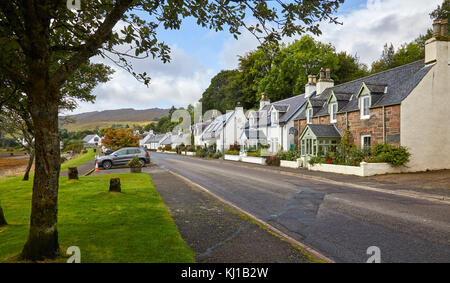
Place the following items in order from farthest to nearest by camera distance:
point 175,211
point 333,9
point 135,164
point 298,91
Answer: point 298,91
point 135,164
point 175,211
point 333,9

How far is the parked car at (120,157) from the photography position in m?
27.2

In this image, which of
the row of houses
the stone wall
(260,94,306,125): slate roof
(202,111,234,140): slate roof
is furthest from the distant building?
the stone wall

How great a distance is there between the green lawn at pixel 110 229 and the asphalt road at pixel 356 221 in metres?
3.07

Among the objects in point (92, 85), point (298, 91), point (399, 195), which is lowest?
point (399, 195)

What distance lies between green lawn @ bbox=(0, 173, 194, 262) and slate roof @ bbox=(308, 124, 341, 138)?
18.1 m

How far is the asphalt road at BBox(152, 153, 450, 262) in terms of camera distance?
18.8ft

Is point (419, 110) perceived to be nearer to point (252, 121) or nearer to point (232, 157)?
point (252, 121)

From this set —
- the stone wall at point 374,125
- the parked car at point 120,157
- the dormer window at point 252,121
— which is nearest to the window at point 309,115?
the stone wall at point 374,125

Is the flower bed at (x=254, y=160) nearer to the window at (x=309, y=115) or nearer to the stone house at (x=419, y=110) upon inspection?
the window at (x=309, y=115)

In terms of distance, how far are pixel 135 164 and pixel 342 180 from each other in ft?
48.5

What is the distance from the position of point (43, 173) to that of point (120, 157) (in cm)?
2478
